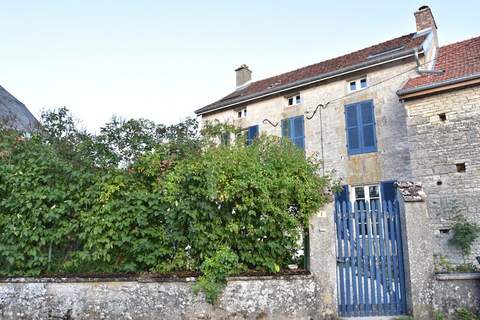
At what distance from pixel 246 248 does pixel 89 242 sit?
2302 mm

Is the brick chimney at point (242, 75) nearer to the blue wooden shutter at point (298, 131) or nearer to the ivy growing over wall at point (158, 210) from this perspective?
the blue wooden shutter at point (298, 131)

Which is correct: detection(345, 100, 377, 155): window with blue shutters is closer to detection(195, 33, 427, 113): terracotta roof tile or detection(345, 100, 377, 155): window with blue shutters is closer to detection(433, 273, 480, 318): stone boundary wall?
detection(195, 33, 427, 113): terracotta roof tile

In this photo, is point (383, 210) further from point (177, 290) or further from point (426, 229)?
point (177, 290)

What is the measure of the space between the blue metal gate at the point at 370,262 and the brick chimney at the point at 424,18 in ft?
35.6

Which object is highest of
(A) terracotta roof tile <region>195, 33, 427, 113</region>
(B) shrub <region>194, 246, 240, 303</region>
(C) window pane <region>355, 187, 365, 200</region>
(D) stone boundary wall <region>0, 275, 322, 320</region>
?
(A) terracotta roof tile <region>195, 33, 427, 113</region>

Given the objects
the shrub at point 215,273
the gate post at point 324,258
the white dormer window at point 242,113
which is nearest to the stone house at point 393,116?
the white dormer window at point 242,113

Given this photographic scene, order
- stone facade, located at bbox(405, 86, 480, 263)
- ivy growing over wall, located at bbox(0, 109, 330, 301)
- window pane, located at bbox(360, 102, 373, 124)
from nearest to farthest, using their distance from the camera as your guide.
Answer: ivy growing over wall, located at bbox(0, 109, 330, 301), stone facade, located at bbox(405, 86, 480, 263), window pane, located at bbox(360, 102, 373, 124)

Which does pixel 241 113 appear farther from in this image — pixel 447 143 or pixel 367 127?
pixel 447 143

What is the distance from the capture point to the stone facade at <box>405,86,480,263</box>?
973 cm

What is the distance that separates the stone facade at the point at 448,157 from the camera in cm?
973

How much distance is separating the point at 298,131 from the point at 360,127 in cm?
241

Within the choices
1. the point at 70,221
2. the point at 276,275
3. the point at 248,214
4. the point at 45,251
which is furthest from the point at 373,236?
the point at 45,251

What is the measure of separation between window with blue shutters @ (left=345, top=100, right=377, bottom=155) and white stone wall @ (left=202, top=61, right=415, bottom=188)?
0.17 metres

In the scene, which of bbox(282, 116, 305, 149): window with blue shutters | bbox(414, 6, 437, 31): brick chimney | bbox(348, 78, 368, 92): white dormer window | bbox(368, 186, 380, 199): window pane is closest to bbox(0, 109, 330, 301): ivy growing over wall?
bbox(368, 186, 380, 199): window pane
